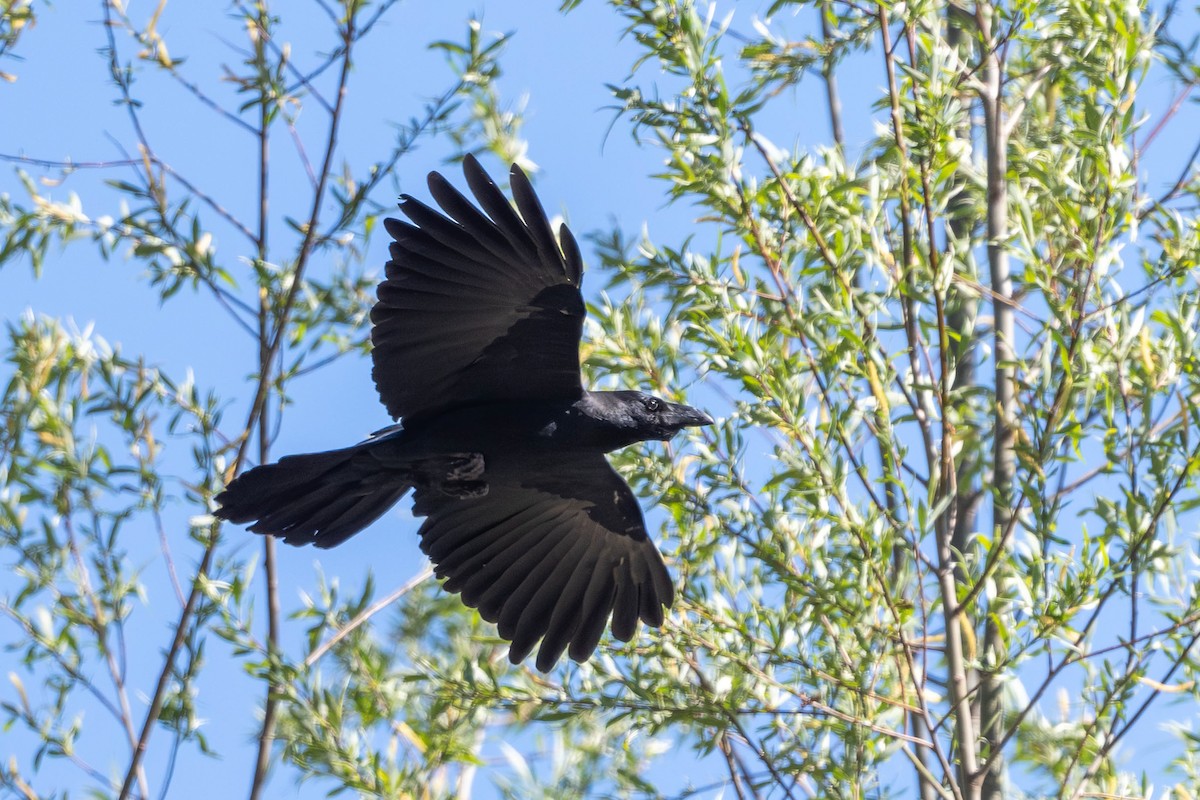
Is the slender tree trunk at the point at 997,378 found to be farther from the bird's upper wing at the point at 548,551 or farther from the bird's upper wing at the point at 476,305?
the bird's upper wing at the point at 476,305

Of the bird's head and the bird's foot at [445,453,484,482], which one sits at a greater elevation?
the bird's head

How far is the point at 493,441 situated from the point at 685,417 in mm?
680

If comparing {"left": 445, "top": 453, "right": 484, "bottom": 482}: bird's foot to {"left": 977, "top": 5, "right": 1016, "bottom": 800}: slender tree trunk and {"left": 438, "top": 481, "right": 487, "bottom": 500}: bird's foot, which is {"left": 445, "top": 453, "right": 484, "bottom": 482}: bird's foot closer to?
{"left": 438, "top": 481, "right": 487, "bottom": 500}: bird's foot

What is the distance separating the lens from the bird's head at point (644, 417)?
4828 mm

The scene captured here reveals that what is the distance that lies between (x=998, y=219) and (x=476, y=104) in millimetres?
2074

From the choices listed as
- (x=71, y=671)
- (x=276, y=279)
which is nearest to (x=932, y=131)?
(x=276, y=279)

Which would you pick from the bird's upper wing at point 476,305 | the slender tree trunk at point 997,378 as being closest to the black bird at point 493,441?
the bird's upper wing at point 476,305

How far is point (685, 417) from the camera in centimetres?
482

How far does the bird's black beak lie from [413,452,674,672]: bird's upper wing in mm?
429

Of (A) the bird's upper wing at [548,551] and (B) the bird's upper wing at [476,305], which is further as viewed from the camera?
(A) the bird's upper wing at [548,551]

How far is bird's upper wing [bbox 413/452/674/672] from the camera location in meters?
5.23

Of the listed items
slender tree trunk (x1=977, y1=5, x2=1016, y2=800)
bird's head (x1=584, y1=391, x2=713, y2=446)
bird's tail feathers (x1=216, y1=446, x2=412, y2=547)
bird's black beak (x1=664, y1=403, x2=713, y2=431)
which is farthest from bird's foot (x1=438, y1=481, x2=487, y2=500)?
slender tree trunk (x1=977, y1=5, x2=1016, y2=800)

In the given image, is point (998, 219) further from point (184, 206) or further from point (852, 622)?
point (184, 206)

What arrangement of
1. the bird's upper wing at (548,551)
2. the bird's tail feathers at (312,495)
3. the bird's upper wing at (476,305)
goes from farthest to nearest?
the bird's upper wing at (548,551) < the bird's tail feathers at (312,495) < the bird's upper wing at (476,305)
